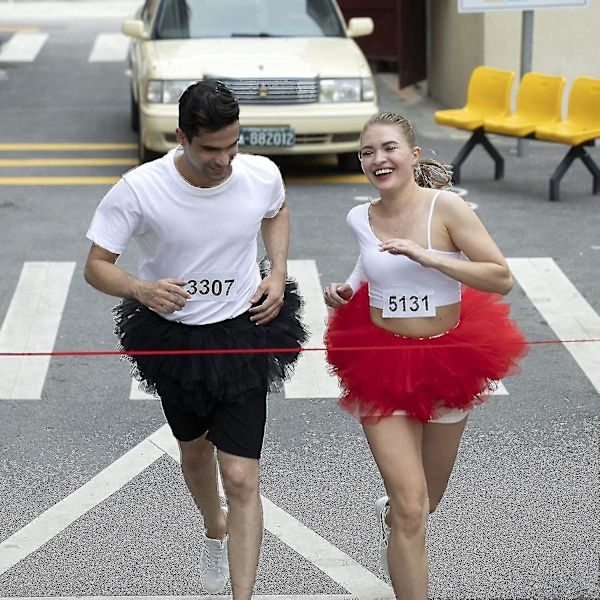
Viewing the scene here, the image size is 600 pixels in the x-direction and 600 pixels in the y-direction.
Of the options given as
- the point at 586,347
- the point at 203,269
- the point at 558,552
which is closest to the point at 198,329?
the point at 203,269

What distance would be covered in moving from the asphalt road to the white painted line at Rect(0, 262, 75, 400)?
0.03 m

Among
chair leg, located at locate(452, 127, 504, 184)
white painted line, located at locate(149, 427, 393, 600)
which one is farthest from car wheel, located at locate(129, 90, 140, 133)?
white painted line, located at locate(149, 427, 393, 600)

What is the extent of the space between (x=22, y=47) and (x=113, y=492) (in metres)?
19.7

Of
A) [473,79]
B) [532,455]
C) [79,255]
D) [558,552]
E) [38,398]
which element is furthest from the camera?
[473,79]

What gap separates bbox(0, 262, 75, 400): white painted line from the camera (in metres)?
7.29

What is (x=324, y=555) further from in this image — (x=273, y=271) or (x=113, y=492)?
(x=273, y=271)

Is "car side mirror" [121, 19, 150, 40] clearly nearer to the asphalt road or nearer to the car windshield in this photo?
the car windshield

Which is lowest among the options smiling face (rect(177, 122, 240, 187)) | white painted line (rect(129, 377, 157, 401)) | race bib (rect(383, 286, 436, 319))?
white painted line (rect(129, 377, 157, 401))

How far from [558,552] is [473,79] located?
8.72 m

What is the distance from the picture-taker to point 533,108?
41.4ft

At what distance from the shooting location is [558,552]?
16.6 ft

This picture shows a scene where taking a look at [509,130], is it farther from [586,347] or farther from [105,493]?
[105,493]

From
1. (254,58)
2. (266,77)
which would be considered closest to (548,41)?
(254,58)

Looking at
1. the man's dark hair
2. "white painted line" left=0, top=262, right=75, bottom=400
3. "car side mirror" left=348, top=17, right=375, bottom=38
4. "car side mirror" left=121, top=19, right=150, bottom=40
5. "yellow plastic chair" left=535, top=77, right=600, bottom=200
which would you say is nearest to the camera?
the man's dark hair
